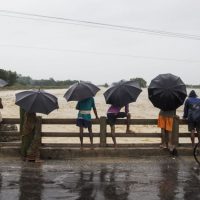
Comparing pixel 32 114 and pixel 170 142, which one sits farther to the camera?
pixel 170 142

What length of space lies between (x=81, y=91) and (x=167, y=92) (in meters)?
2.04

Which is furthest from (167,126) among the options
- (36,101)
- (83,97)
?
(36,101)

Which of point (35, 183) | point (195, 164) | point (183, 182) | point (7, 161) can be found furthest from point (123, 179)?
point (7, 161)

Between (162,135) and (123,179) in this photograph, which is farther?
(162,135)

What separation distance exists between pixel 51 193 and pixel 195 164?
13.2 feet

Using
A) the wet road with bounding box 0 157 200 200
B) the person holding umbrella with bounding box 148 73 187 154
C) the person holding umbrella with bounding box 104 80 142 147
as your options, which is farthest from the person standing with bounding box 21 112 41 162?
the person holding umbrella with bounding box 148 73 187 154

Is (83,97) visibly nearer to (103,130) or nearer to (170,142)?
(103,130)

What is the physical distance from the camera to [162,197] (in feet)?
24.8

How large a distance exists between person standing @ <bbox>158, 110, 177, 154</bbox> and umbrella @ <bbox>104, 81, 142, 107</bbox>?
954 millimetres

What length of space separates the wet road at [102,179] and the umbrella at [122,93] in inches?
54.0

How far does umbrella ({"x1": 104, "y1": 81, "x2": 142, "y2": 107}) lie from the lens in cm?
1091

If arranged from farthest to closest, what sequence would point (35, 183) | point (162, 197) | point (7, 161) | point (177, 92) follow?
1. point (177, 92)
2. point (7, 161)
3. point (35, 183)
4. point (162, 197)

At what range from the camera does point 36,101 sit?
10.4 meters

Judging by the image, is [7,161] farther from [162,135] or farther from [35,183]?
[162,135]
